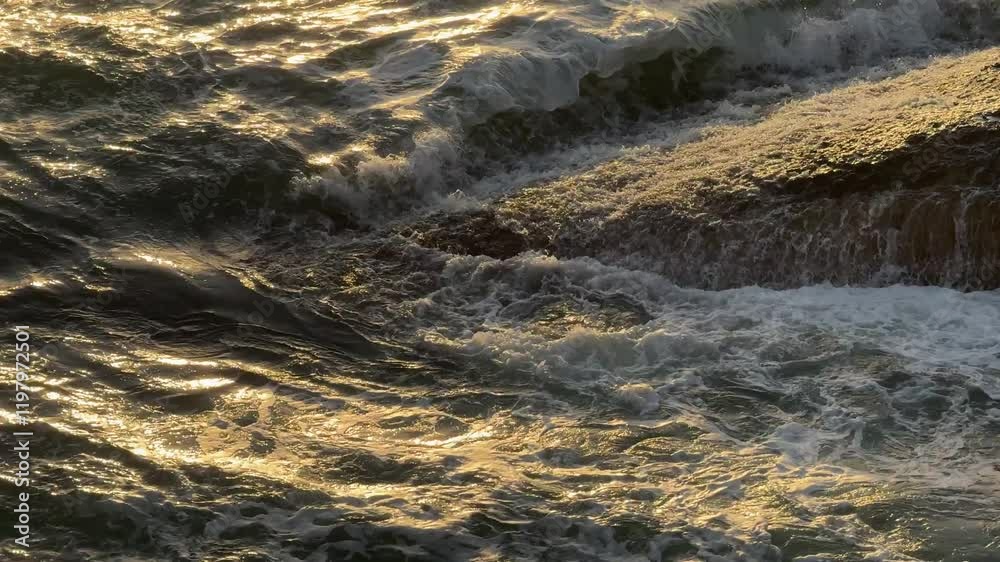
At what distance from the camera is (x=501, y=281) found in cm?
672

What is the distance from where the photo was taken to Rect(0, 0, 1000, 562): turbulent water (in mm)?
4629

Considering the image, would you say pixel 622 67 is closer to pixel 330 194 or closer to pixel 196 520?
pixel 330 194

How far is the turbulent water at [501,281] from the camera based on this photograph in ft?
15.2

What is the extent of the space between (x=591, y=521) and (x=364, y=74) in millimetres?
5502

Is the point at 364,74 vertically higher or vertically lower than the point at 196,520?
higher

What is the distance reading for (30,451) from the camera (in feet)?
15.8

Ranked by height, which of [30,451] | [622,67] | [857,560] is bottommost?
[857,560]

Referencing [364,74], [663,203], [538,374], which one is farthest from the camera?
[364,74]

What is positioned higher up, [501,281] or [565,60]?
[565,60]

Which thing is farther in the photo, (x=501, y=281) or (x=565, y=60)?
(x=565, y=60)

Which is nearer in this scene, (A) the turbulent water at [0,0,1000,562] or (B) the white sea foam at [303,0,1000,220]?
(A) the turbulent water at [0,0,1000,562]

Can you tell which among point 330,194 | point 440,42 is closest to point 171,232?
point 330,194

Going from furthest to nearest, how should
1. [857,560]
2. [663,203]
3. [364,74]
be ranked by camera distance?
1. [364,74]
2. [663,203]
3. [857,560]

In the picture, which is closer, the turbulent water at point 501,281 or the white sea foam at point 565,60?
the turbulent water at point 501,281
